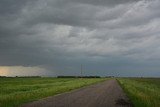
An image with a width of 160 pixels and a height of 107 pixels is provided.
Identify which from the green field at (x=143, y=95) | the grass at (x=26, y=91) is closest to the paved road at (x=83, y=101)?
the green field at (x=143, y=95)

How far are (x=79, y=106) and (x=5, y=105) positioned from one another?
5.08 metres

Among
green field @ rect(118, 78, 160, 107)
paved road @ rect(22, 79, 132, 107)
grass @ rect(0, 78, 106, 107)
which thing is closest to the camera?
paved road @ rect(22, 79, 132, 107)

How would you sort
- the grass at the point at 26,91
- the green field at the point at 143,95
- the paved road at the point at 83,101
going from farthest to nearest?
the grass at the point at 26,91 < the green field at the point at 143,95 < the paved road at the point at 83,101

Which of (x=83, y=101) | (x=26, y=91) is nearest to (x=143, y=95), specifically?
(x=83, y=101)

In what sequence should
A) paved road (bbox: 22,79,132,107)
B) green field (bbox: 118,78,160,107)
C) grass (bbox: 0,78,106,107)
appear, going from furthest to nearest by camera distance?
grass (bbox: 0,78,106,107), green field (bbox: 118,78,160,107), paved road (bbox: 22,79,132,107)

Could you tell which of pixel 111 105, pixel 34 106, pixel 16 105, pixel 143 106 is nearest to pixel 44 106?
pixel 34 106

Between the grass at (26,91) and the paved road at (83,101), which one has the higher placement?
the grass at (26,91)

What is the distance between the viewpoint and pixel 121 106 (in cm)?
2481

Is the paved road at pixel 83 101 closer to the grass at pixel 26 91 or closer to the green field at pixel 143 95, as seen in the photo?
the green field at pixel 143 95

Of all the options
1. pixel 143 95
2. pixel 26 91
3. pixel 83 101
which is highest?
pixel 26 91

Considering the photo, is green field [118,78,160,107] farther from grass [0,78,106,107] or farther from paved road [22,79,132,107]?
grass [0,78,106,107]

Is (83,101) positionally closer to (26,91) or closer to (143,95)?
(143,95)

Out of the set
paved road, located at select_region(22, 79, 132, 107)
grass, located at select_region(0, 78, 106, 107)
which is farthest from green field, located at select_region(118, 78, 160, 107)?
grass, located at select_region(0, 78, 106, 107)

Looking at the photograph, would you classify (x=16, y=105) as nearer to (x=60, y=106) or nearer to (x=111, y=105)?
(x=60, y=106)
